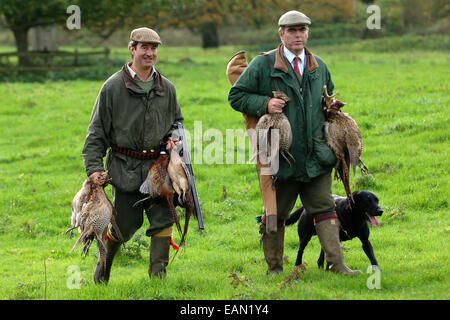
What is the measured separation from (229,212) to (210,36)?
3707cm

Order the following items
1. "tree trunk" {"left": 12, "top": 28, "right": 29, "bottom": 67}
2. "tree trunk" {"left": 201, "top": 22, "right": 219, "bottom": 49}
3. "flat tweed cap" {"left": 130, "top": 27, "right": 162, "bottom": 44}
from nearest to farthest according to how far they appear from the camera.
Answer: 1. "flat tweed cap" {"left": 130, "top": 27, "right": 162, "bottom": 44}
2. "tree trunk" {"left": 12, "top": 28, "right": 29, "bottom": 67}
3. "tree trunk" {"left": 201, "top": 22, "right": 219, "bottom": 49}

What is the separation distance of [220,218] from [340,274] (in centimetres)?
407

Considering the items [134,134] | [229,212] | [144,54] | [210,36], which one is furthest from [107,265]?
[210,36]

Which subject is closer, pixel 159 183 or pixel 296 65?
pixel 159 183

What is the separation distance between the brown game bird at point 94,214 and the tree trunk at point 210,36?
133 ft

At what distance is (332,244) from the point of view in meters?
6.68

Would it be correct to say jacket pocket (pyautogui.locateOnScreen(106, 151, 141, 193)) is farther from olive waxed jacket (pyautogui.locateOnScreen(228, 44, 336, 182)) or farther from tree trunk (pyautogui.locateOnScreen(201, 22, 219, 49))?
tree trunk (pyautogui.locateOnScreen(201, 22, 219, 49))

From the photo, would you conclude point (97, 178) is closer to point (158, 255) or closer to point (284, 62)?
point (158, 255)

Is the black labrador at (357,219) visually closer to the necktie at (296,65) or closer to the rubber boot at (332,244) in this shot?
the rubber boot at (332,244)

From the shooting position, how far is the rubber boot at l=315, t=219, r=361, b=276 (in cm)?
668

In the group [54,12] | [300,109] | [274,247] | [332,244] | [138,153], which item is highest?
[54,12]

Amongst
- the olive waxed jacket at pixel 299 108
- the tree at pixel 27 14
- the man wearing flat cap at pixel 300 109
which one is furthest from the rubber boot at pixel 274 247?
the tree at pixel 27 14

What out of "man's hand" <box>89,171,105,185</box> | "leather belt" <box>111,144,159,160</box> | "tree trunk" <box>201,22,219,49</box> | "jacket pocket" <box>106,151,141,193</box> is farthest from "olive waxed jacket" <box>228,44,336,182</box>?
"tree trunk" <box>201,22,219,49</box>

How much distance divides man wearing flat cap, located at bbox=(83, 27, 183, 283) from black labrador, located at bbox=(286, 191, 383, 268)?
1456 millimetres
